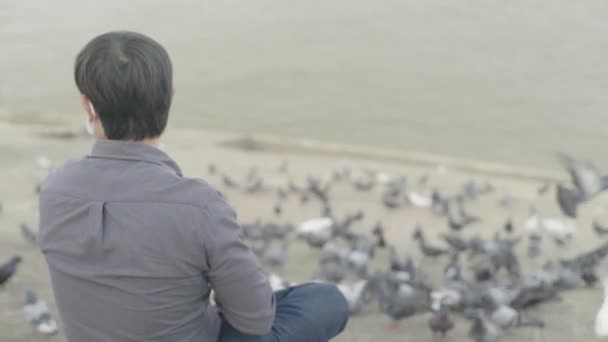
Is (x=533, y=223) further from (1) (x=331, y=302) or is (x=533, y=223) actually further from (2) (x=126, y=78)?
(2) (x=126, y=78)

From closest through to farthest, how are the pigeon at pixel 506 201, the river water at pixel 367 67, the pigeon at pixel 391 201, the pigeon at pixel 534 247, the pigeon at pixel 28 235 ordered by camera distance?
the pigeon at pixel 28 235, the pigeon at pixel 534 247, the pigeon at pixel 391 201, the pigeon at pixel 506 201, the river water at pixel 367 67

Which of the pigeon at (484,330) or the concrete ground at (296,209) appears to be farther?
the concrete ground at (296,209)

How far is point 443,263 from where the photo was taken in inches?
193

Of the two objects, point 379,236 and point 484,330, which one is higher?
point 484,330

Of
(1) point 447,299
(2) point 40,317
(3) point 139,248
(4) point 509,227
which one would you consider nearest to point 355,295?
(1) point 447,299

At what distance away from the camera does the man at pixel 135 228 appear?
6.79 feet

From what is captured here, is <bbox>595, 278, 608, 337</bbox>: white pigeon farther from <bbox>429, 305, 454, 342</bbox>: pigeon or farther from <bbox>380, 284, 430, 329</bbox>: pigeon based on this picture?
<bbox>380, 284, 430, 329</bbox>: pigeon

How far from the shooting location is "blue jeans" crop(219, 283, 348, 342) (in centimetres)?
261

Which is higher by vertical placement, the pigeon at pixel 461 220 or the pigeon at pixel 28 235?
the pigeon at pixel 28 235

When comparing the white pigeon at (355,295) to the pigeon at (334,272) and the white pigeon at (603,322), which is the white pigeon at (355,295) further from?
the white pigeon at (603,322)

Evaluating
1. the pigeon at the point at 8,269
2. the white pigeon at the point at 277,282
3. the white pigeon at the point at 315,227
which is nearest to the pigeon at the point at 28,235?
the pigeon at the point at 8,269

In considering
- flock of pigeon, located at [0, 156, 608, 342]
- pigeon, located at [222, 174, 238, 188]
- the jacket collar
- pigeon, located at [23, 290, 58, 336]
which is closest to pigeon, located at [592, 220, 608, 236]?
flock of pigeon, located at [0, 156, 608, 342]

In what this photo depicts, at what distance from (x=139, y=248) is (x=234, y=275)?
0.26m

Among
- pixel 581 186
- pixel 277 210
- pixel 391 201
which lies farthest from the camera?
pixel 391 201
